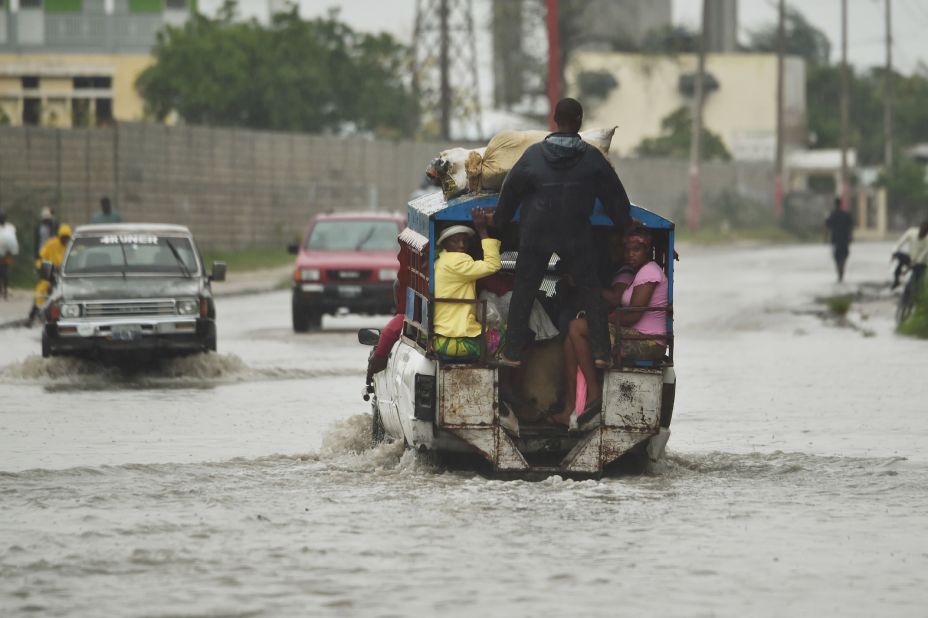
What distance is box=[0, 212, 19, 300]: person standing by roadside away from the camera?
1321 inches

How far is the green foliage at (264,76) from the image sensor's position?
6328 centimetres

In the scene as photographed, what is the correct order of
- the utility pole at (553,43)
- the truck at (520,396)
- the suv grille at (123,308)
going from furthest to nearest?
the utility pole at (553,43), the suv grille at (123,308), the truck at (520,396)

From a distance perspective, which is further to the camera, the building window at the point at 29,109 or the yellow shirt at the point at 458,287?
the building window at the point at 29,109

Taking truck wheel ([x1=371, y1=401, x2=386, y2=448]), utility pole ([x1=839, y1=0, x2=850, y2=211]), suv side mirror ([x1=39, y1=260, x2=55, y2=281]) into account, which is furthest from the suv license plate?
utility pole ([x1=839, y1=0, x2=850, y2=211])

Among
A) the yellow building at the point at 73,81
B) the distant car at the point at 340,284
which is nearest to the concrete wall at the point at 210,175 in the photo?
the distant car at the point at 340,284

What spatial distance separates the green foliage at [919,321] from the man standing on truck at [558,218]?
48.9ft

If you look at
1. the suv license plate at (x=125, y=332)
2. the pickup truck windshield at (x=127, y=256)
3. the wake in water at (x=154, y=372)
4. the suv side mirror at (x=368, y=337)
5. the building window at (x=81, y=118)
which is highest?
the building window at (x=81, y=118)

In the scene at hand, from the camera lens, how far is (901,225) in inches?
3885

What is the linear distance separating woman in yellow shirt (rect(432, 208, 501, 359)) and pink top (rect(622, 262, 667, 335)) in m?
0.88

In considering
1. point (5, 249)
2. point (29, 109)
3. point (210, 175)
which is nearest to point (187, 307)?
point (5, 249)

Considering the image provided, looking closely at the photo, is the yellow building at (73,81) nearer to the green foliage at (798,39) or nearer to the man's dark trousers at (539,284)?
the man's dark trousers at (539,284)

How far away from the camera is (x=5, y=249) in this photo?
111ft

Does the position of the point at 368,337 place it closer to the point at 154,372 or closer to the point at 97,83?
the point at 154,372

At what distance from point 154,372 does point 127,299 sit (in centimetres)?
129
